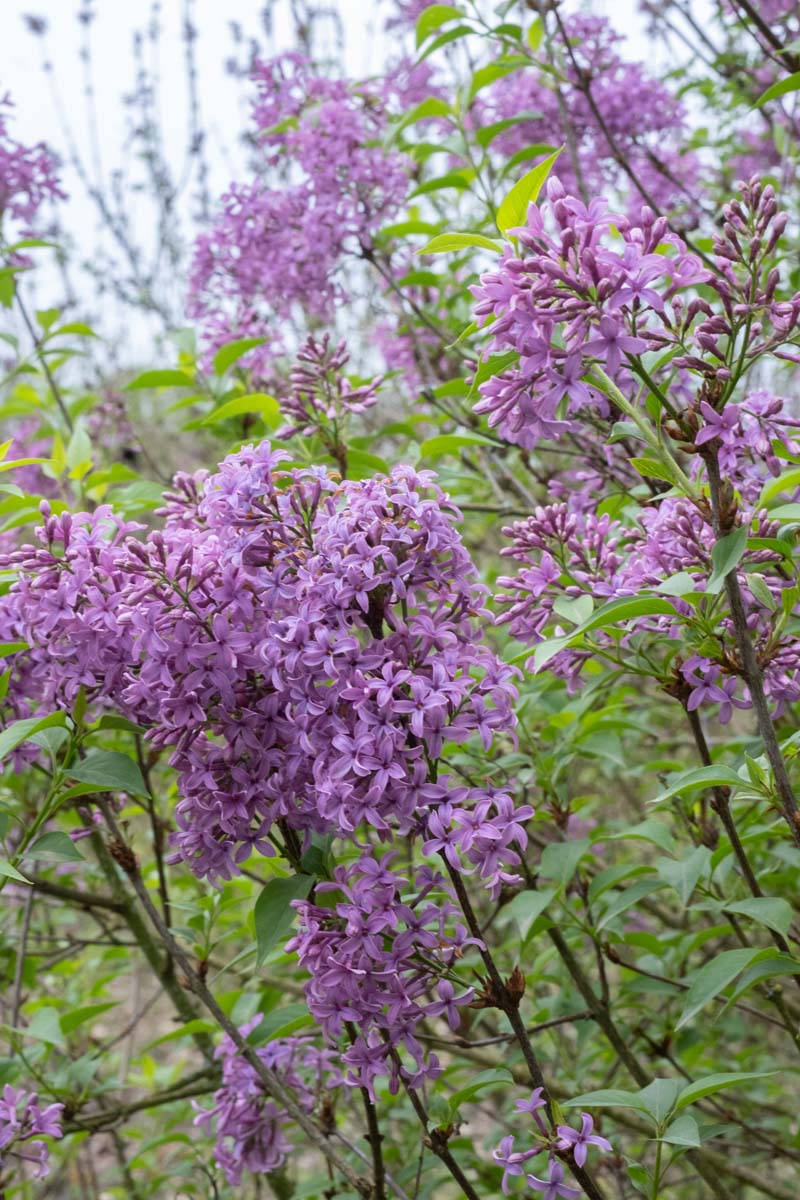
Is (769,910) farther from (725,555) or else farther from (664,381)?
(664,381)

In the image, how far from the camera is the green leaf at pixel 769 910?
1967mm

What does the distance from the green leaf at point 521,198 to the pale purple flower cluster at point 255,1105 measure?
6.21 feet

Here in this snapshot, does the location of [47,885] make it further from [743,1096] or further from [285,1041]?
[743,1096]

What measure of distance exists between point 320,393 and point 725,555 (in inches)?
60.6

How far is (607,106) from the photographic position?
15.0ft

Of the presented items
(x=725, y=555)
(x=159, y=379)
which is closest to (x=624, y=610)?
(x=725, y=555)

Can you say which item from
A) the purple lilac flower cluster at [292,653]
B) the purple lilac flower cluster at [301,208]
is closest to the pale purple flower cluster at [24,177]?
the purple lilac flower cluster at [301,208]

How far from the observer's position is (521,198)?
6.00 feet

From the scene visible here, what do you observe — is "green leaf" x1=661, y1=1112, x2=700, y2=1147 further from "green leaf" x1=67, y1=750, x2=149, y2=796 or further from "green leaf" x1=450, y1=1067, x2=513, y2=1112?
"green leaf" x1=67, y1=750, x2=149, y2=796

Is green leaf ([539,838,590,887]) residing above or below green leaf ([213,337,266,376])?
below

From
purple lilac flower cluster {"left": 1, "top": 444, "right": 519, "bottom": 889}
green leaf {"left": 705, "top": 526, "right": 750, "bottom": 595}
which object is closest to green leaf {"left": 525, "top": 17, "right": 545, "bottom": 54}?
purple lilac flower cluster {"left": 1, "top": 444, "right": 519, "bottom": 889}

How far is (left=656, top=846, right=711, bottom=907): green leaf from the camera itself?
227 cm

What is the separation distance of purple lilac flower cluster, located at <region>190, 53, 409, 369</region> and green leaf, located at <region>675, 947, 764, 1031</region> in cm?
280

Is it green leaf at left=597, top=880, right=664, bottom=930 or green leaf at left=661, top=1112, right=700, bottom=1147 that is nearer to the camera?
green leaf at left=661, top=1112, right=700, bottom=1147
